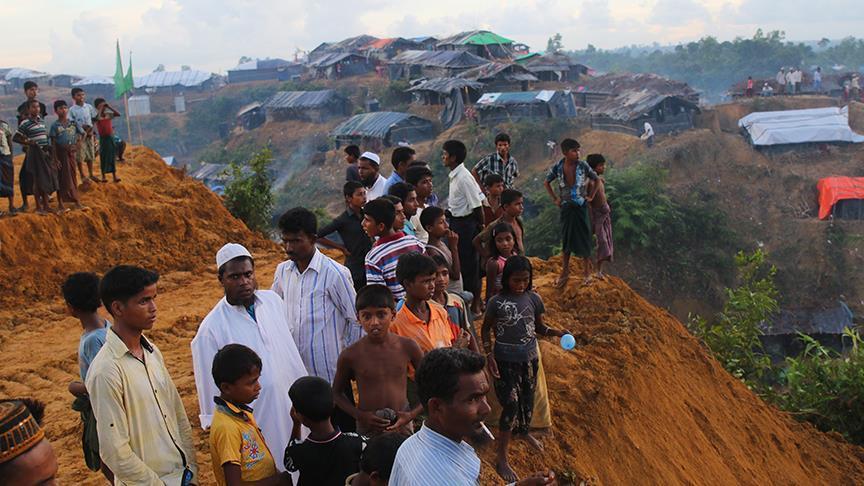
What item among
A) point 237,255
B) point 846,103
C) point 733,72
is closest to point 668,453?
point 237,255

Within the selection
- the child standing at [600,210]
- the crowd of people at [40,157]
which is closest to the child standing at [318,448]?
the child standing at [600,210]

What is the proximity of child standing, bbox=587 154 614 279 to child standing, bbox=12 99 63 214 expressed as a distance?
21.7 feet

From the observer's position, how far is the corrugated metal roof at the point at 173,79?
56.4 meters

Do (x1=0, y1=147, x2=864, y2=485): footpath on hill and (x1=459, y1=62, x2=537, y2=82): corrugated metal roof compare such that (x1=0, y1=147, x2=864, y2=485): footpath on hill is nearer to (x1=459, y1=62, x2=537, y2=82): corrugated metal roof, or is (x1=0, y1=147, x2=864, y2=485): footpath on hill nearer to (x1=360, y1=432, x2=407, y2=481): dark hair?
(x1=360, y1=432, x2=407, y2=481): dark hair

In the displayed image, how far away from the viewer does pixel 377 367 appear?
11.9 feet

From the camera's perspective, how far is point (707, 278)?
79.5 ft

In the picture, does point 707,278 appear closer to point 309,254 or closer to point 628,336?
point 628,336

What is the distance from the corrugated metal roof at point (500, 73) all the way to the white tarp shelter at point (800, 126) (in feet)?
37.4

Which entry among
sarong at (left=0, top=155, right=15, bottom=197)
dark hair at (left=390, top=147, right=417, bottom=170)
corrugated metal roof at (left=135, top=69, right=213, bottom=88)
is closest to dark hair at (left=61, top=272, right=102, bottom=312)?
dark hair at (left=390, top=147, right=417, bottom=170)

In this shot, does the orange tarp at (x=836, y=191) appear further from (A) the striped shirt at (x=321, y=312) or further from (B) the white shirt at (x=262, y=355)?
(B) the white shirt at (x=262, y=355)

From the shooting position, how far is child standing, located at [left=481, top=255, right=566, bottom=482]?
14.6ft

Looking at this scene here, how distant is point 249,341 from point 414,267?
0.92 metres

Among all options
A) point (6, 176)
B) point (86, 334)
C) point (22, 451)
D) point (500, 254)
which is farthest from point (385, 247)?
point (6, 176)

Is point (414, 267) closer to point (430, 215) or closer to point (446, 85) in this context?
point (430, 215)
